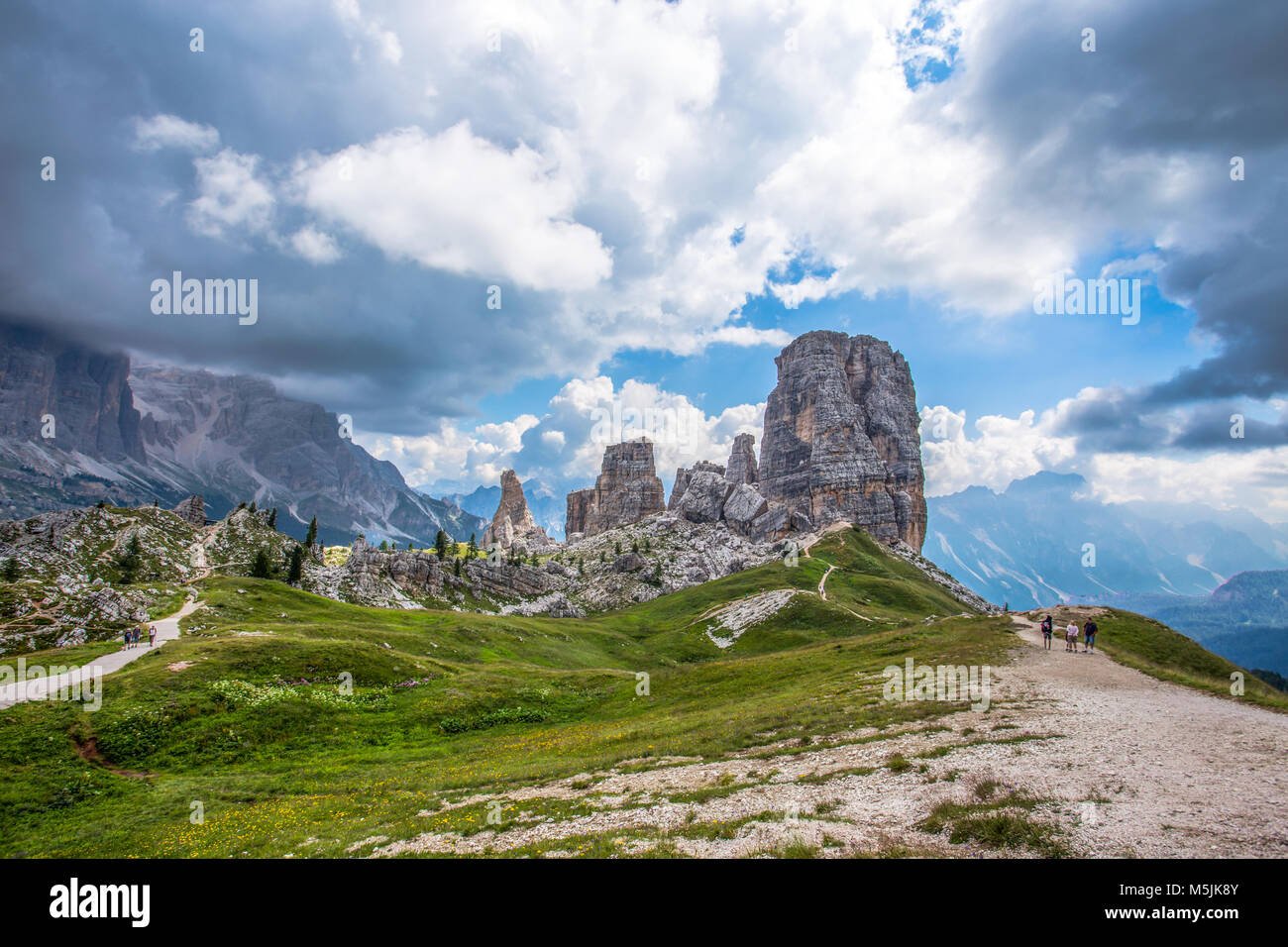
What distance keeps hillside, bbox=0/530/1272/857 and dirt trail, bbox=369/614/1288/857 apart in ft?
0.48

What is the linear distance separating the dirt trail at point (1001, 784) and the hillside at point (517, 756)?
0.15m

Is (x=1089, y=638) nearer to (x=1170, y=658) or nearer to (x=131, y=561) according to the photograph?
(x=1170, y=658)

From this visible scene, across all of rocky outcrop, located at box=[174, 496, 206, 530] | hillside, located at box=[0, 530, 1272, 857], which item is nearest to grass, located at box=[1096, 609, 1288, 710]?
hillside, located at box=[0, 530, 1272, 857]

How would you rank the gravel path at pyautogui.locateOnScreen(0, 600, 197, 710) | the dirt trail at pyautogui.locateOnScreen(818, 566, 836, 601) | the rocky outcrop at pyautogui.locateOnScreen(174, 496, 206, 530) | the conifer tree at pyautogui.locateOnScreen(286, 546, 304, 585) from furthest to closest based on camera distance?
the rocky outcrop at pyautogui.locateOnScreen(174, 496, 206, 530), the dirt trail at pyautogui.locateOnScreen(818, 566, 836, 601), the conifer tree at pyautogui.locateOnScreen(286, 546, 304, 585), the gravel path at pyautogui.locateOnScreen(0, 600, 197, 710)

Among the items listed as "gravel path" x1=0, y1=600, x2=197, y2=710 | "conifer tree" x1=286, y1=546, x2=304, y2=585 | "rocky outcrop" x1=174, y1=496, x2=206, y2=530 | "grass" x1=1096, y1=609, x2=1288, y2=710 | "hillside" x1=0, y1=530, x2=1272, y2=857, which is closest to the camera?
"hillside" x1=0, y1=530, x2=1272, y2=857

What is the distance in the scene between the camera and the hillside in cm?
1588

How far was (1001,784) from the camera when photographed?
1664 cm

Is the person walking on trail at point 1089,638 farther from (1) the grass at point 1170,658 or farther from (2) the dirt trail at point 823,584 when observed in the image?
(2) the dirt trail at point 823,584

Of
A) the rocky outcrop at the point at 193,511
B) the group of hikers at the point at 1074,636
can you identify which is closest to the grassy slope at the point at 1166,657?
the group of hikers at the point at 1074,636

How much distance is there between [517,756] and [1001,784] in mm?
25767

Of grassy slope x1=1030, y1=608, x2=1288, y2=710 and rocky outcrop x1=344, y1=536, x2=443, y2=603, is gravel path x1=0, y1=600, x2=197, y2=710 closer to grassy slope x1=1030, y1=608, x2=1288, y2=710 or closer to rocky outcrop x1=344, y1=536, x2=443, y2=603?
rocky outcrop x1=344, y1=536, x2=443, y2=603

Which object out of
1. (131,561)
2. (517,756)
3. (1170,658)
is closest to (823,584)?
(1170,658)

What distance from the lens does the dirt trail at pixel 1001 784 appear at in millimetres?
13586
